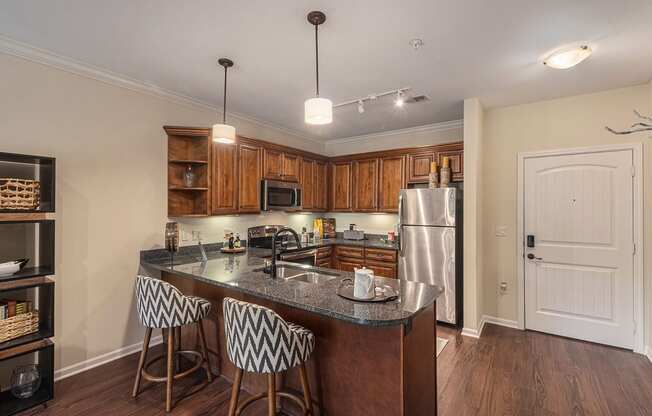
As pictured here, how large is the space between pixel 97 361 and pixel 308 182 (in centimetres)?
325

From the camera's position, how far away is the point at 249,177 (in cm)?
383

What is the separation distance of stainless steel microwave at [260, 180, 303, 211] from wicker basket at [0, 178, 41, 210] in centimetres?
221

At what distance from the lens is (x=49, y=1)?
185 cm

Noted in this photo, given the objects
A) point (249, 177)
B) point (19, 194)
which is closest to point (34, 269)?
point (19, 194)

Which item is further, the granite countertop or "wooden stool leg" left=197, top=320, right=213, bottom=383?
"wooden stool leg" left=197, top=320, right=213, bottom=383

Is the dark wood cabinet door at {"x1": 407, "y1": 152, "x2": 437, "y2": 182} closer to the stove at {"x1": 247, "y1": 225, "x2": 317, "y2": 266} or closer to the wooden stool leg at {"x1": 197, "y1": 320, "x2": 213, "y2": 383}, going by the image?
the stove at {"x1": 247, "y1": 225, "x2": 317, "y2": 266}

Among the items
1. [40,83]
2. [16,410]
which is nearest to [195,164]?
[40,83]

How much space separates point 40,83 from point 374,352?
3.26m

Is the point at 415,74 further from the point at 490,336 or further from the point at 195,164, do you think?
the point at 490,336

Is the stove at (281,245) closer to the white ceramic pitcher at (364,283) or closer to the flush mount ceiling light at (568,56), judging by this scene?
the white ceramic pitcher at (364,283)

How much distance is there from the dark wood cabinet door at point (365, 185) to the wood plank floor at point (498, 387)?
7.54 feet

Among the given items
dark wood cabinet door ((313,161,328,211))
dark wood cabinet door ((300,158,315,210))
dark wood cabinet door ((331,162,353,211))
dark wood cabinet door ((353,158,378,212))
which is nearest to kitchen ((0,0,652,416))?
dark wood cabinet door ((300,158,315,210))

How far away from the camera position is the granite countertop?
1558mm

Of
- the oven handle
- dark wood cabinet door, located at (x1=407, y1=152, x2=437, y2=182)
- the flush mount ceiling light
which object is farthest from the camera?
dark wood cabinet door, located at (x1=407, y1=152, x2=437, y2=182)
